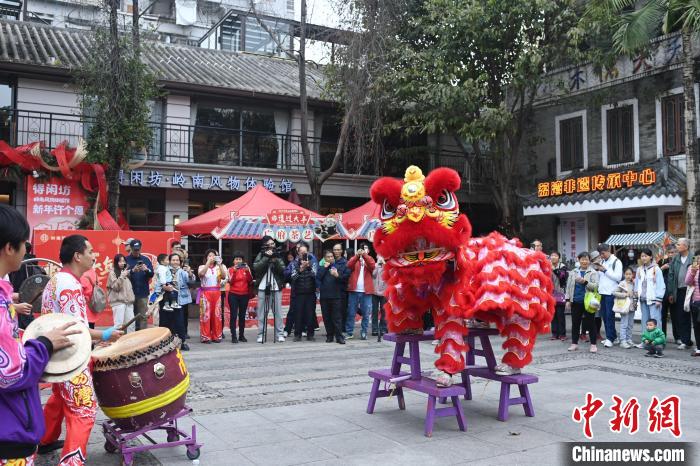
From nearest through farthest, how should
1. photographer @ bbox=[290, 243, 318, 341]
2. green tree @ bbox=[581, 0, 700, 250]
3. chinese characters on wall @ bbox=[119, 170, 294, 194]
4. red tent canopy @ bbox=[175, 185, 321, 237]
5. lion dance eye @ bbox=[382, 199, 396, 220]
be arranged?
lion dance eye @ bbox=[382, 199, 396, 220], photographer @ bbox=[290, 243, 318, 341], green tree @ bbox=[581, 0, 700, 250], red tent canopy @ bbox=[175, 185, 321, 237], chinese characters on wall @ bbox=[119, 170, 294, 194]

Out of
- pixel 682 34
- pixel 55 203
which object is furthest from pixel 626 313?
pixel 55 203

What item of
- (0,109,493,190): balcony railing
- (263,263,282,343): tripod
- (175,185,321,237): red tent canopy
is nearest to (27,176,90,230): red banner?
(0,109,493,190): balcony railing

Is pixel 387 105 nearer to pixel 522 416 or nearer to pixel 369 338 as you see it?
pixel 369 338

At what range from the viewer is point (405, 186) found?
18.9 ft

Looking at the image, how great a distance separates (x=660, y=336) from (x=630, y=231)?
9.11m

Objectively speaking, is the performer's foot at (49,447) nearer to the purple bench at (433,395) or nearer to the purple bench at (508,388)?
the purple bench at (433,395)

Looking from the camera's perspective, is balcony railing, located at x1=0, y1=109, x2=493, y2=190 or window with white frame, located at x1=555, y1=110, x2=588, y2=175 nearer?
balcony railing, located at x1=0, y1=109, x2=493, y2=190

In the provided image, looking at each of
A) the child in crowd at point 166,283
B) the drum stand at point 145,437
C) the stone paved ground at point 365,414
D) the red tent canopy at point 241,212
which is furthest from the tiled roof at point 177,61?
the drum stand at point 145,437

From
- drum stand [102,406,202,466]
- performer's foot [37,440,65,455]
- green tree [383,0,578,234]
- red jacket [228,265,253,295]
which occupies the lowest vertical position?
performer's foot [37,440,65,455]

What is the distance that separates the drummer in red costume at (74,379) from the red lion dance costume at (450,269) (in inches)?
98.9

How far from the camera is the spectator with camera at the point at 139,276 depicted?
1081 cm

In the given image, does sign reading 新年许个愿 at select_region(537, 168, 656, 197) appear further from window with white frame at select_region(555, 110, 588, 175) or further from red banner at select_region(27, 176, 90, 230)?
red banner at select_region(27, 176, 90, 230)

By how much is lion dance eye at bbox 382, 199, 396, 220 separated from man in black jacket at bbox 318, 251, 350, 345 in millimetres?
5920

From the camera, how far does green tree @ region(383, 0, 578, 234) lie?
16688mm
